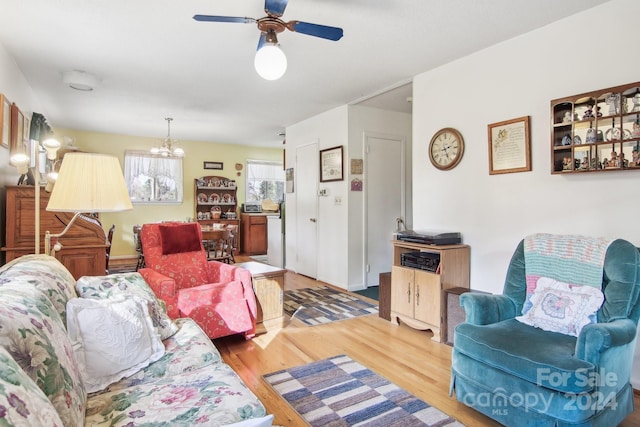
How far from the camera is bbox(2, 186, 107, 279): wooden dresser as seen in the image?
2912 millimetres

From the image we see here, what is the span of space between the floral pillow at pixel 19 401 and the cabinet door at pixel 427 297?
2704 mm

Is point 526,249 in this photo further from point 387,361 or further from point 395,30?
point 395,30

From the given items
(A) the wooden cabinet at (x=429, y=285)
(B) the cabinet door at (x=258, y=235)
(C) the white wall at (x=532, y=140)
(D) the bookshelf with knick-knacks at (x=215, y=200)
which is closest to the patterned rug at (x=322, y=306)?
(A) the wooden cabinet at (x=429, y=285)

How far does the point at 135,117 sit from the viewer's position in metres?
Result: 5.50

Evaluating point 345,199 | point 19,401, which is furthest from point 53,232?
point 345,199

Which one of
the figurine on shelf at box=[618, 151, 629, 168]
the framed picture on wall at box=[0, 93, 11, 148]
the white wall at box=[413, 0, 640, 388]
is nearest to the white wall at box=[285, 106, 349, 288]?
the white wall at box=[413, 0, 640, 388]

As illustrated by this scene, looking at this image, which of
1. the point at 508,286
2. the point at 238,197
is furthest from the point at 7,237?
the point at 238,197

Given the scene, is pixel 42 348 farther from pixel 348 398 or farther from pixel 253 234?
pixel 253 234

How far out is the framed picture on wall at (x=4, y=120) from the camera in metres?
2.76

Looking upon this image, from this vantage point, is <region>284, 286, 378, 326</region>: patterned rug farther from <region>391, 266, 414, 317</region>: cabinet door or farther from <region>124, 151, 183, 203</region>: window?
<region>124, 151, 183, 203</region>: window

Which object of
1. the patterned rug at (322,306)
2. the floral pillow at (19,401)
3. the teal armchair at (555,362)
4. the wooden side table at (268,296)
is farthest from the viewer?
the patterned rug at (322,306)

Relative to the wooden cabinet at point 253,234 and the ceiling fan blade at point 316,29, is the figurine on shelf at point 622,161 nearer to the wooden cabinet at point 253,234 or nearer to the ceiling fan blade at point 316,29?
the ceiling fan blade at point 316,29

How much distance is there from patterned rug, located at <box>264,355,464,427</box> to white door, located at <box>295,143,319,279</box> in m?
2.95

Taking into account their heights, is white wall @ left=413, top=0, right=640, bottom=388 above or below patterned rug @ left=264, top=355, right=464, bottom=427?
above
